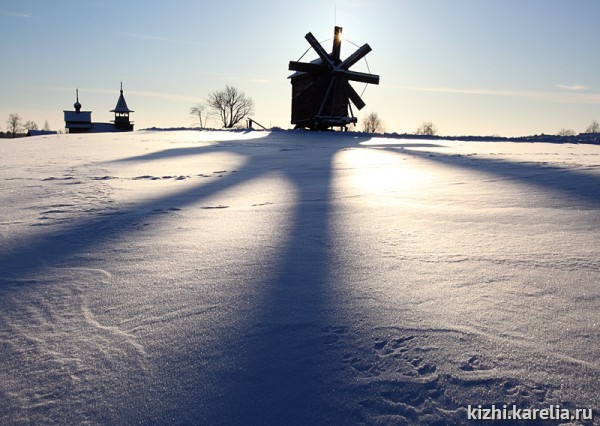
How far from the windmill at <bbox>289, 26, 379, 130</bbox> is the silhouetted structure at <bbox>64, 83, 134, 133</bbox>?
26.7 metres

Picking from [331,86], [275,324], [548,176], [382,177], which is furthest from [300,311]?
[331,86]

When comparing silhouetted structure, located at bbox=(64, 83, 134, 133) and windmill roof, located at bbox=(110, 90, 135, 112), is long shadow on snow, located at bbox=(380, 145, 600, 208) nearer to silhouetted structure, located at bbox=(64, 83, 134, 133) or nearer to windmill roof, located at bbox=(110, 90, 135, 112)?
silhouetted structure, located at bbox=(64, 83, 134, 133)

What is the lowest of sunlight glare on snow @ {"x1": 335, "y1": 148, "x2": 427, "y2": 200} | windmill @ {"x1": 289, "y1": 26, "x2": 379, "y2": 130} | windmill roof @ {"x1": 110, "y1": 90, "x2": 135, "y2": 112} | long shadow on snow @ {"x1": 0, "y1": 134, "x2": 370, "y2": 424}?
long shadow on snow @ {"x1": 0, "y1": 134, "x2": 370, "y2": 424}

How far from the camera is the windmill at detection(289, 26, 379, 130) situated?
17969 millimetres

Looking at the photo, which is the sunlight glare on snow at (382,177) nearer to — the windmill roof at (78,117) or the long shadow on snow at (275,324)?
the long shadow on snow at (275,324)

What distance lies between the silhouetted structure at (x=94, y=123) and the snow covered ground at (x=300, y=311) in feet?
133

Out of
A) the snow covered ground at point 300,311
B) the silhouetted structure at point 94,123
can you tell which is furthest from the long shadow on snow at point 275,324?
the silhouetted structure at point 94,123

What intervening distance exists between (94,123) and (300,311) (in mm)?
46189

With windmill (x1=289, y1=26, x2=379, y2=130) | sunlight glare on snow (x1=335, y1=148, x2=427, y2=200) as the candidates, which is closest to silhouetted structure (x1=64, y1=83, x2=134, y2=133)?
windmill (x1=289, y1=26, x2=379, y2=130)

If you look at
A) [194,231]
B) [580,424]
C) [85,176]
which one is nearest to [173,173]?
[85,176]

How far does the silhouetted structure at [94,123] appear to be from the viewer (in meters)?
40.1

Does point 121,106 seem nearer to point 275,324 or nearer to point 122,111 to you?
point 122,111

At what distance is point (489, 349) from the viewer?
1247mm

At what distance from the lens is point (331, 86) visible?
18.0 m
